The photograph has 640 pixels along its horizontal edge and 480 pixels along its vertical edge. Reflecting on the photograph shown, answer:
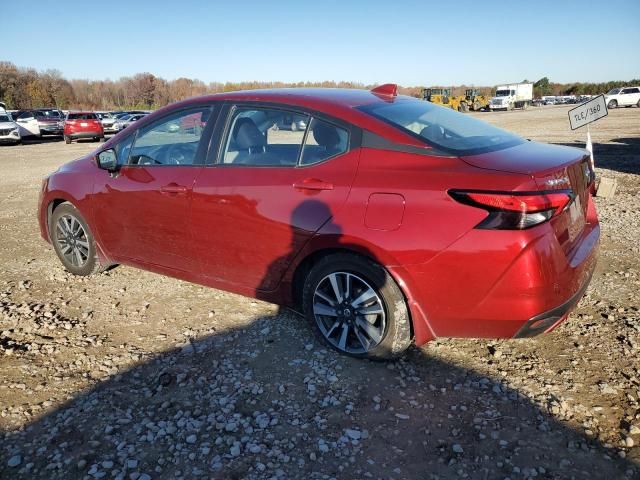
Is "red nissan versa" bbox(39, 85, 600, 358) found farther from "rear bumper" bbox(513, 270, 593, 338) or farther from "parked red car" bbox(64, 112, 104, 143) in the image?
"parked red car" bbox(64, 112, 104, 143)

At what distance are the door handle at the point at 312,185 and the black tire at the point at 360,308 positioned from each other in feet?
1.44

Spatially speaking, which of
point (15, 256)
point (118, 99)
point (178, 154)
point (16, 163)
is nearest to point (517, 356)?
point (178, 154)

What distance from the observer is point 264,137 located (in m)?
3.58

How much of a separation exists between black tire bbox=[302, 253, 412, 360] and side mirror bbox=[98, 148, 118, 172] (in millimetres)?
2126

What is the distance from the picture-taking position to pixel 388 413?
2.71 metres

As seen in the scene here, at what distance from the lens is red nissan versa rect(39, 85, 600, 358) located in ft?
8.61

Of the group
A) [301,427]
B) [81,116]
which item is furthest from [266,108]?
[81,116]

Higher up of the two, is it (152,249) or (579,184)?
(579,184)

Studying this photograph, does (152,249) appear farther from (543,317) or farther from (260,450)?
(543,317)

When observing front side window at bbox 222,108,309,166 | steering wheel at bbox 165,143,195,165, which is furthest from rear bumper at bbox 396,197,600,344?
steering wheel at bbox 165,143,195,165

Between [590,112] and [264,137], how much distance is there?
5.50 metres

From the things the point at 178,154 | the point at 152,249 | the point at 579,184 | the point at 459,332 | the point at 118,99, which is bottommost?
the point at 459,332

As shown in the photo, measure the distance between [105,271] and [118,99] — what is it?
237 feet

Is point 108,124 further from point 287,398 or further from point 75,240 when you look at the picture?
point 287,398
